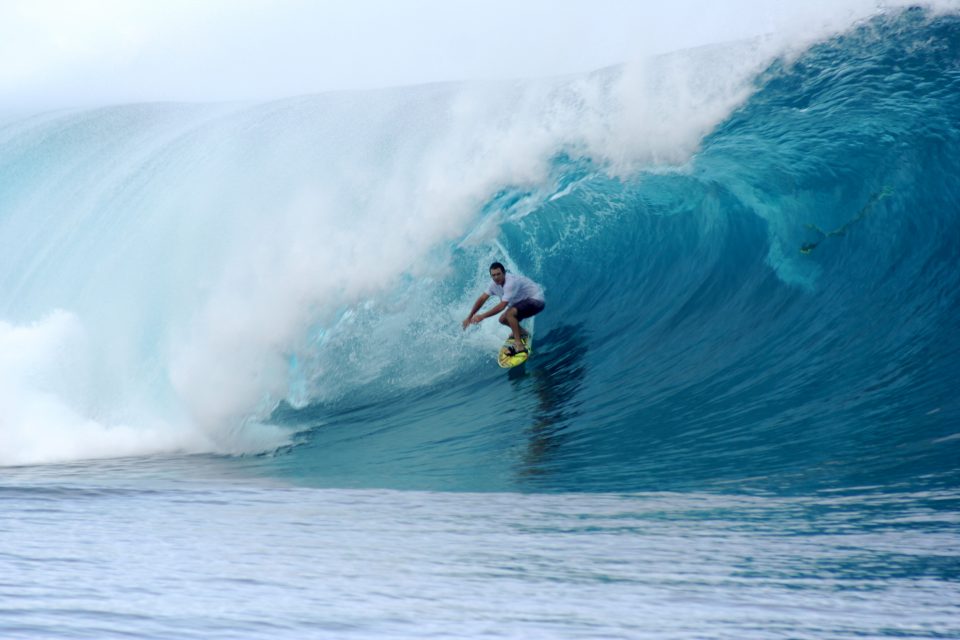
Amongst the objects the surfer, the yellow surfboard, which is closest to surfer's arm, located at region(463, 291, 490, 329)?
the surfer

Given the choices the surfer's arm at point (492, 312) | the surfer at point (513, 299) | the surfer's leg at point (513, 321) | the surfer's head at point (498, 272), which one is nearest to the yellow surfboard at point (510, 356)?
the surfer's leg at point (513, 321)

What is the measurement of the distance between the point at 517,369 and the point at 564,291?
1620mm

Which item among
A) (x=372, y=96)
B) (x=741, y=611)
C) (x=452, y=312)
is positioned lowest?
(x=741, y=611)

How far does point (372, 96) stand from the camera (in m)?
14.8

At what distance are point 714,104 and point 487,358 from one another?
385 centimetres

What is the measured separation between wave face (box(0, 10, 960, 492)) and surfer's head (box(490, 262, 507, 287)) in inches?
33.7

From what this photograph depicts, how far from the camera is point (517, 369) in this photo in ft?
26.8

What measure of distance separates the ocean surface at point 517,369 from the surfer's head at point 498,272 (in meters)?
0.85

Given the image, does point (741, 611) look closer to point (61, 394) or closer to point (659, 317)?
point (659, 317)

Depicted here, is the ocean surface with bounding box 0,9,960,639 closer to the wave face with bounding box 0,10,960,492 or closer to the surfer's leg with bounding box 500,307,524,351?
the wave face with bounding box 0,10,960,492

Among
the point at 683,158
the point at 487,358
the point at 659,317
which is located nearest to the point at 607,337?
the point at 659,317

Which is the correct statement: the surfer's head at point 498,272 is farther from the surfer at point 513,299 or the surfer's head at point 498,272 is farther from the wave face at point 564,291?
the wave face at point 564,291

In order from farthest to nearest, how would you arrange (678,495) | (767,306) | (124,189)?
1. (124,189)
2. (767,306)
3. (678,495)

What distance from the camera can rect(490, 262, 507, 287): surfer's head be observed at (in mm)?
7637
